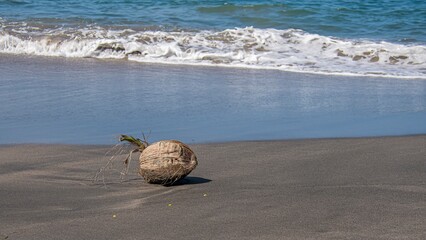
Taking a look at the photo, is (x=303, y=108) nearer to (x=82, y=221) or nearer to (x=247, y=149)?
(x=247, y=149)

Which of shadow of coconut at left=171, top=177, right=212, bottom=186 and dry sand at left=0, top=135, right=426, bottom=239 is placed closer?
dry sand at left=0, top=135, right=426, bottom=239

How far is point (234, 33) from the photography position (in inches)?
595

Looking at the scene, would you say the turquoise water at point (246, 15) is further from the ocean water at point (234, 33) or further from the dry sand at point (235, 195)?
the dry sand at point (235, 195)

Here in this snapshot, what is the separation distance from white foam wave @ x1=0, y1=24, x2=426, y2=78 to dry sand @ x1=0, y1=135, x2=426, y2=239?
5506 millimetres

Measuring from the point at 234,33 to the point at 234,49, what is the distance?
57.7 inches

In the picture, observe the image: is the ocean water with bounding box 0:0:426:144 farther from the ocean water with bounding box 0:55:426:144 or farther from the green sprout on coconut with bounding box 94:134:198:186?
the green sprout on coconut with bounding box 94:134:198:186

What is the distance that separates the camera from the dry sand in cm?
439

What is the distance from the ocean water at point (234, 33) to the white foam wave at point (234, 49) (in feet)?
0.06

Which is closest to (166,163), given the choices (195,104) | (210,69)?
(195,104)

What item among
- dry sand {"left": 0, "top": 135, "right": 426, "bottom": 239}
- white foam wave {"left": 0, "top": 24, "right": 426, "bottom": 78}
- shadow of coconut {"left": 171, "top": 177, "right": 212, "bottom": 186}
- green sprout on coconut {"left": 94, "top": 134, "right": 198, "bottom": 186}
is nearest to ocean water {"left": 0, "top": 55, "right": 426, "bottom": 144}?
dry sand {"left": 0, "top": 135, "right": 426, "bottom": 239}

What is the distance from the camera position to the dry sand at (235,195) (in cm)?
439

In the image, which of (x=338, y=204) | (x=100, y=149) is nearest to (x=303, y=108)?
(x=100, y=149)

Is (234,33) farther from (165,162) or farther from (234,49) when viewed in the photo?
(165,162)

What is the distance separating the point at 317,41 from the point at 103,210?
10.1 meters
